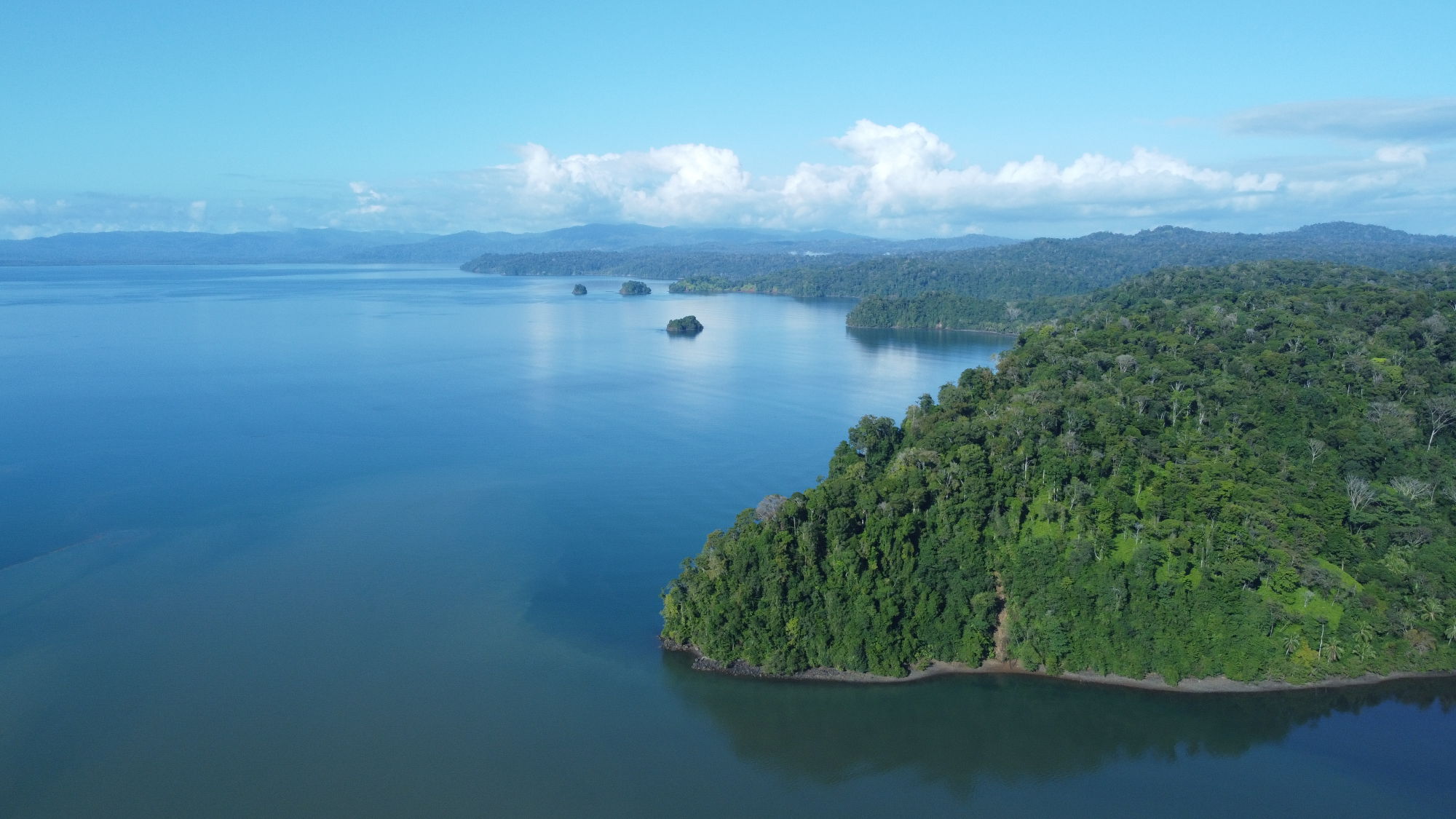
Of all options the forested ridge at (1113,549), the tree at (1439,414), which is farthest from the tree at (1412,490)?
the tree at (1439,414)

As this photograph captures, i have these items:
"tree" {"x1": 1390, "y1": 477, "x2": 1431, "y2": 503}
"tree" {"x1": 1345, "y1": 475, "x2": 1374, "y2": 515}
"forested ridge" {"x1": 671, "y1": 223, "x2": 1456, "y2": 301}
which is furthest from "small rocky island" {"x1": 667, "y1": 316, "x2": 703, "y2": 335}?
"tree" {"x1": 1390, "y1": 477, "x2": 1431, "y2": 503}

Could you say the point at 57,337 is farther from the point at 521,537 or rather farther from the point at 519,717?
the point at 519,717

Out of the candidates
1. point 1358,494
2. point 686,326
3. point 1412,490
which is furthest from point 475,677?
point 686,326

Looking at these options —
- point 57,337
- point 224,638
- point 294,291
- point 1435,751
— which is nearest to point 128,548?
point 224,638

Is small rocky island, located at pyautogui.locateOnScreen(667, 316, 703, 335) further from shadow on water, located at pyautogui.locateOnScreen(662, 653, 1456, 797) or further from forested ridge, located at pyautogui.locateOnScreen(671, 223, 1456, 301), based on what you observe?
shadow on water, located at pyautogui.locateOnScreen(662, 653, 1456, 797)

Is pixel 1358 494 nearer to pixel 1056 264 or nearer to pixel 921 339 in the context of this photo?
pixel 921 339
